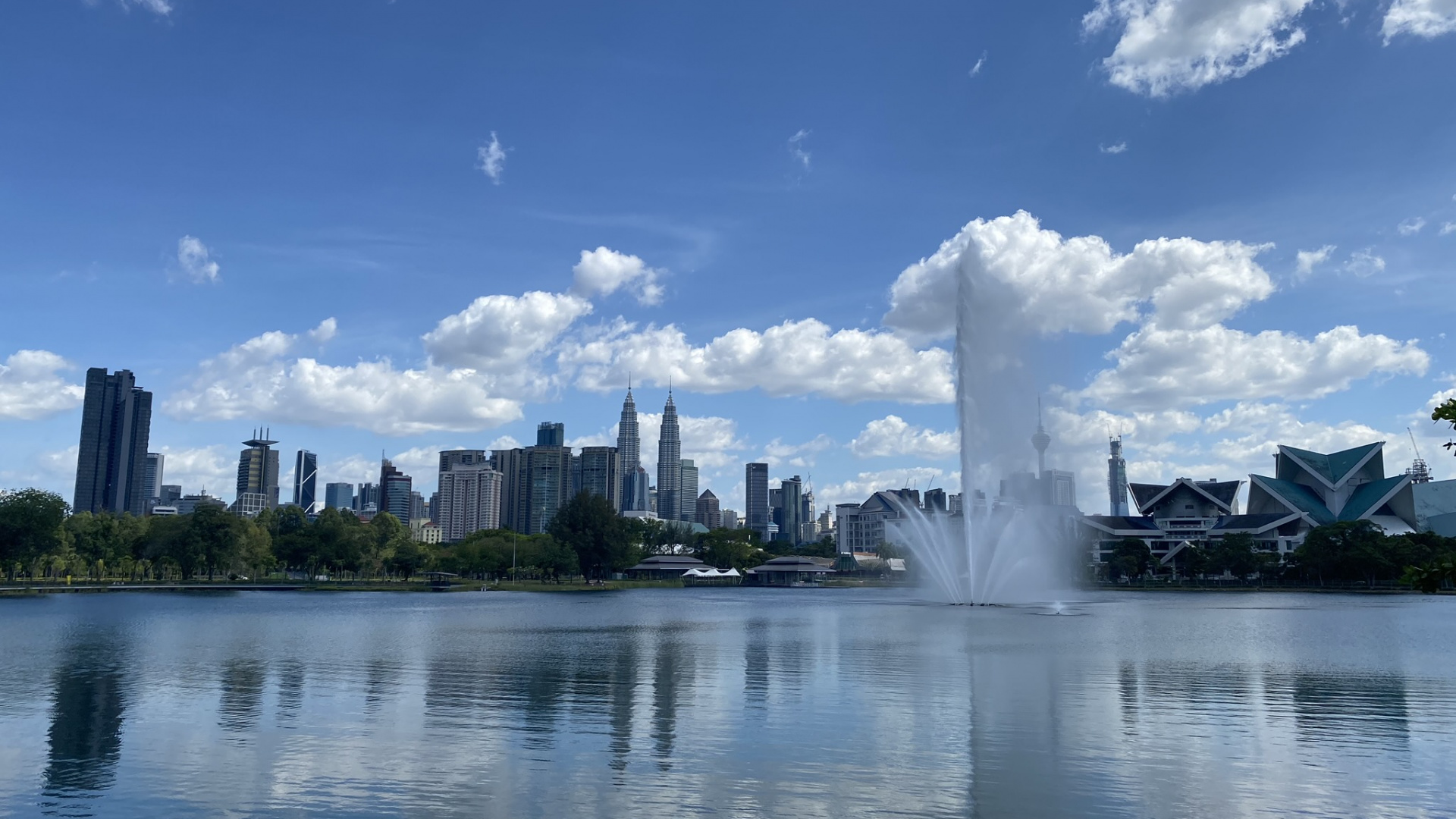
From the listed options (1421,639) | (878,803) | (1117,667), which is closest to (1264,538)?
(1421,639)

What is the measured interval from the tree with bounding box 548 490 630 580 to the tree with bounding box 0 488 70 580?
66.1 meters

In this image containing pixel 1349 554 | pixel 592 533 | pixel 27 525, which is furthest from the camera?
pixel 592 533

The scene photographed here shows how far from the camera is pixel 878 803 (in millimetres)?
18641


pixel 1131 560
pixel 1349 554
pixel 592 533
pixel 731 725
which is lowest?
pixel 731 725

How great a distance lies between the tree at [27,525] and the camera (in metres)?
113

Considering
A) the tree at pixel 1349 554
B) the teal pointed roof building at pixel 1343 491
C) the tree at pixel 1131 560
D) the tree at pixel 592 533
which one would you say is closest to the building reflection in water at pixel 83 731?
the tree at pixel 592 533

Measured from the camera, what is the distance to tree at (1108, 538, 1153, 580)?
543ft

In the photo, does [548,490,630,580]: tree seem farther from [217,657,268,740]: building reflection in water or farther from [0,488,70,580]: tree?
[217,657,268,740]: building reflection in water

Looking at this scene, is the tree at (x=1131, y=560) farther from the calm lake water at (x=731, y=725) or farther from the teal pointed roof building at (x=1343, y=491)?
the calm lake water at (x=731, y=725)

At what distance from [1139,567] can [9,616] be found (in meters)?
151

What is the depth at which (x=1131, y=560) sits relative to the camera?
165375 mm

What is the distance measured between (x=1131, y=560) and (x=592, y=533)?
87.0 m

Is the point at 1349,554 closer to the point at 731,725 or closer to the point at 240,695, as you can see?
the point at 731,725

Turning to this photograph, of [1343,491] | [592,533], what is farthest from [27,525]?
[1343,491]
